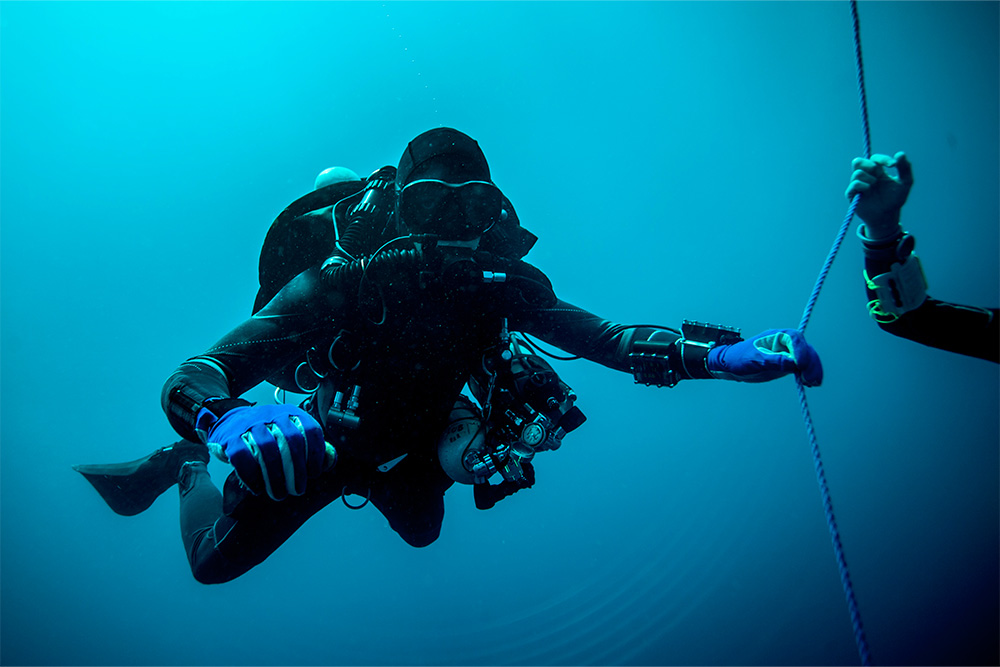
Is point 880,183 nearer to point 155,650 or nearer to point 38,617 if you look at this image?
point 155,650

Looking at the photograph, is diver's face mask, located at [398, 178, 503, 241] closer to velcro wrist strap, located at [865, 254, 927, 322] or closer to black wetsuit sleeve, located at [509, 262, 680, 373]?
black wetsuit sleeve, located at [509, 262, 680, 373]

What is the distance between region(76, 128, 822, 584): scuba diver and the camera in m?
2.11

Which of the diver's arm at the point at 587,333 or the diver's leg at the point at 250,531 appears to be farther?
the diver's leg at the point at 250,531

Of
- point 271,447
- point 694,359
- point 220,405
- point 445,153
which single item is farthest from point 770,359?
point 220,405

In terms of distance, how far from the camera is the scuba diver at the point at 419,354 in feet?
6.93

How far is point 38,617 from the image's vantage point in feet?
54.7

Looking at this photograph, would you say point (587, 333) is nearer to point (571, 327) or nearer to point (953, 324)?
point (571, 327)

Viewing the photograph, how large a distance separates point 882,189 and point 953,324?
81 centimetres

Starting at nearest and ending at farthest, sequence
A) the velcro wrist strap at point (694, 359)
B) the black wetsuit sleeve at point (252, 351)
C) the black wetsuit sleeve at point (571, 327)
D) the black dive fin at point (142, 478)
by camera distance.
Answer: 1. the black wetsuit sleeve at point (252, 351)
2. the velcro wrist strap at point (694, 359)
3. the black wetsuit sleeve at point (571, 327)
4. the black dive fin at point (142, 478)

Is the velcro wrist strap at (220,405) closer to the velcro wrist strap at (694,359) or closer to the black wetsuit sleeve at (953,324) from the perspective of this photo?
the velcro wrist strap at (694,359)

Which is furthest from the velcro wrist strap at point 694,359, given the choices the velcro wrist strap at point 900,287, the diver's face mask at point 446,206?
the diver's face mask at point 446,206

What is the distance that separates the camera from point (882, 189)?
1.80m

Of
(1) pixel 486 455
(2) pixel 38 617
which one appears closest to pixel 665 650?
(1) pixel 486 455

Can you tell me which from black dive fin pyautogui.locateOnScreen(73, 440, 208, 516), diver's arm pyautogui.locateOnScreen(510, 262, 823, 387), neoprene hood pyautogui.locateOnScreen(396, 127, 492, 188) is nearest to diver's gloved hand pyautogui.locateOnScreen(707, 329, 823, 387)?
diver's arm pyautogui.locateOnScreen(510, 262, 823, 387)
